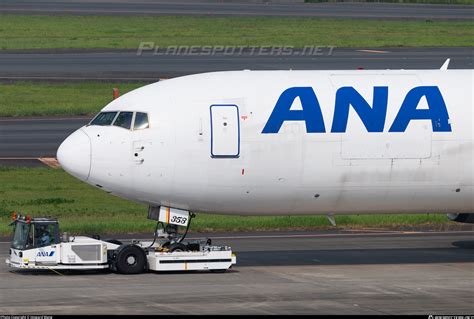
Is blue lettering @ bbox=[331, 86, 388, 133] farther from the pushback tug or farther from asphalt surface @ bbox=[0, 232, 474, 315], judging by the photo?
the pushback tug

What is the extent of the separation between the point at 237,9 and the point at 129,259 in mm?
87165

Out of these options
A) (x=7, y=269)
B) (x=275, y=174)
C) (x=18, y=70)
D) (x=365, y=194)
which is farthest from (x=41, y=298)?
(x=18, y=70)

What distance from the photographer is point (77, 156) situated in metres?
33.2

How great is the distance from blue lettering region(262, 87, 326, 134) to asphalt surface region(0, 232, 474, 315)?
14.2 ft

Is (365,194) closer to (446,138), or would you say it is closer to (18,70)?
(446,138)

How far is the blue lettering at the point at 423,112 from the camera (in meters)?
34.3

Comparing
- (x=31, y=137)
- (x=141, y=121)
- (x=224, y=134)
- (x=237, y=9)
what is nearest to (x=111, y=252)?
(x=141, y=121)

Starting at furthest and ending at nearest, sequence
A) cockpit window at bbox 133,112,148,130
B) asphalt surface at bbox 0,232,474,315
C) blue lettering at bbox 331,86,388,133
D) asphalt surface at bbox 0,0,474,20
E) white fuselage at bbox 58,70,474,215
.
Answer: asphalt surface at bbox 0,0,474,20 → blue lettering at bbox 331,86,388,133 → cockpit window at bbox 133,112,148,130 → white fuselage at bbox 58,70,474,215 → asphalt surface at bbox 0,232,474,315

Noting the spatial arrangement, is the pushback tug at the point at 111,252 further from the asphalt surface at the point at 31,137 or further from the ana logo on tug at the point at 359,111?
the asphalt surface at the point at 31,137

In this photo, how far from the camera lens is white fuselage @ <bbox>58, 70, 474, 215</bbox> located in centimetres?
3356

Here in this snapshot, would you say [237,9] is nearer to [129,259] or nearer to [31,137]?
[31,137]

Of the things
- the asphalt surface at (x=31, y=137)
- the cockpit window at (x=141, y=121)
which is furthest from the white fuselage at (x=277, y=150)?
the asphalt surface at (x=31, y=137)

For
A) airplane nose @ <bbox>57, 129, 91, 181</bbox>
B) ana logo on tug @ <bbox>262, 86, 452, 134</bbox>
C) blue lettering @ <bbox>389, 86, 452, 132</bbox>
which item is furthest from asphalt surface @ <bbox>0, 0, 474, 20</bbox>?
airplane nose @ <bbox>57, 129, 91, 181</bbox>

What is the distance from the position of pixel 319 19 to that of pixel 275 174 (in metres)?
76.0
